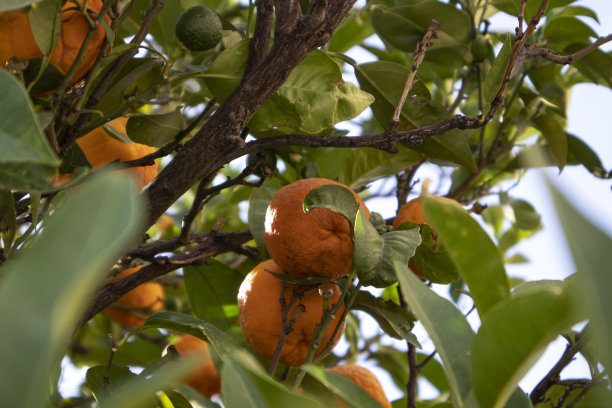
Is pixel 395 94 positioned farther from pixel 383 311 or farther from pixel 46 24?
pixel 46 24

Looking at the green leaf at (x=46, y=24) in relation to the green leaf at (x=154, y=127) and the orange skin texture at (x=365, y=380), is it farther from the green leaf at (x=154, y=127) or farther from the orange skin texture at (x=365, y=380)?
the orange skin texture at (x=365, y=380)

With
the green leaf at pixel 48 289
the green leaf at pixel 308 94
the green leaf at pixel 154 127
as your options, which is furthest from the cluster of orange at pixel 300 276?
the green leaf at pixel 48 289

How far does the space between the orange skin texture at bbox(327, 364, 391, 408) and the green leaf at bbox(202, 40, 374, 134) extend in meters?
0.41

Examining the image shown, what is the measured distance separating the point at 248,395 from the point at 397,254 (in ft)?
1.45

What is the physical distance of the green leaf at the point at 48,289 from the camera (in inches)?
12.4

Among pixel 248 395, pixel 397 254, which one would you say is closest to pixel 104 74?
pixel 397 254

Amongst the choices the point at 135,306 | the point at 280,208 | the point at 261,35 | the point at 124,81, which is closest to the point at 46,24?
the point at 124,81

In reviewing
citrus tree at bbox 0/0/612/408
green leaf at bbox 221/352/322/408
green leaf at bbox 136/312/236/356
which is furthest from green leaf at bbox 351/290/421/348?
green leaf at bbox 221/352/322/408

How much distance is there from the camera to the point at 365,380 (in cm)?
108

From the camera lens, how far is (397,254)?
2.87 feet

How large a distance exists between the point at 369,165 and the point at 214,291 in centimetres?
44

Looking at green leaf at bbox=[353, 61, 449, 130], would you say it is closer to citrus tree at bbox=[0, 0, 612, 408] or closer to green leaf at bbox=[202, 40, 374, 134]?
citrus tree at bbox=[0, 0, 612, 408]

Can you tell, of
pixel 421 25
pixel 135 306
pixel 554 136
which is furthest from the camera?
pixel 135 306

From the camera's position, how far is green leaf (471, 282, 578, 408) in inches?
18.9
